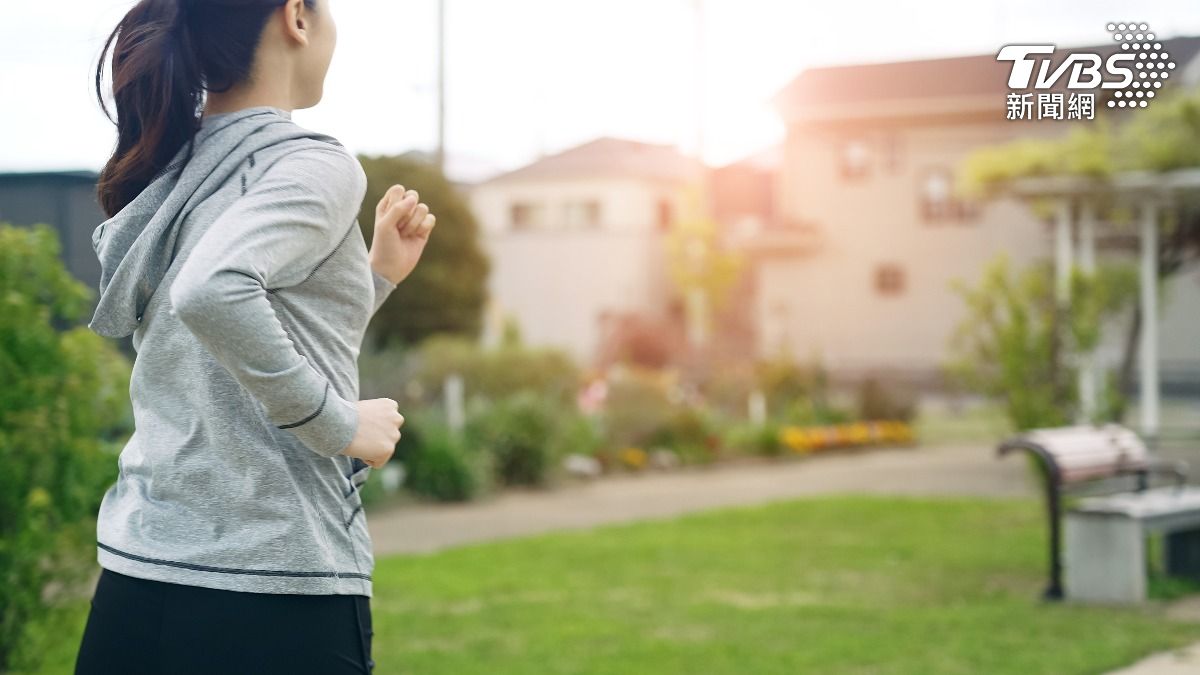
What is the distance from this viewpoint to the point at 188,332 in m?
2.04

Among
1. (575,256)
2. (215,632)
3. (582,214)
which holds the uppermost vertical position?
(582,214)

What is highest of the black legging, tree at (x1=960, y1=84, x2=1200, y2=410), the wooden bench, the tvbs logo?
tree at (x1=960, y1=84, x2=1200, y2=410)

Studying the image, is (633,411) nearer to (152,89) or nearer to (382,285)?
(382,285)

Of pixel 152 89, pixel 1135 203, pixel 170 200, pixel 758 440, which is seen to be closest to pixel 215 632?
pixel 170 200

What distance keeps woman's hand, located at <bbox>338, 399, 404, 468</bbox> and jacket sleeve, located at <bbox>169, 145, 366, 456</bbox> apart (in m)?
0.02

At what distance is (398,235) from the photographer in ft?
8.12

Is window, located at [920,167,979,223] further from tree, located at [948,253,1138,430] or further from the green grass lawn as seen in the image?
tree, located at [948,253,1138,430]

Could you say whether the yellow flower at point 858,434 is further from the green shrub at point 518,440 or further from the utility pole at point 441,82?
the utility pole at point 441,82

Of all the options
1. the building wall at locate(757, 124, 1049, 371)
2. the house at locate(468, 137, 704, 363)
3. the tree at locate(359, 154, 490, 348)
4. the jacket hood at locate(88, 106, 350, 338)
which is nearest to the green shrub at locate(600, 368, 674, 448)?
the tree at locate(359, 154, 490, 348)

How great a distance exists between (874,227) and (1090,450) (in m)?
26.3

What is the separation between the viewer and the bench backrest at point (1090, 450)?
7.20 meters

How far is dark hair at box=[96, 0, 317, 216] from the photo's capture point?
2059 mm

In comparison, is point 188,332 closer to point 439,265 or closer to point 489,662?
point 489,662

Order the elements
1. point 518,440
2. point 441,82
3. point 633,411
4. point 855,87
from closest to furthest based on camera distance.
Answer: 1. point 518,440
2. point 633,411
3. point 441,82
4. point 855,87
